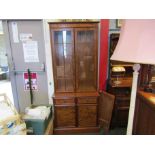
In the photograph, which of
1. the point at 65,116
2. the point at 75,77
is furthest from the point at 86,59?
the point at 65,116

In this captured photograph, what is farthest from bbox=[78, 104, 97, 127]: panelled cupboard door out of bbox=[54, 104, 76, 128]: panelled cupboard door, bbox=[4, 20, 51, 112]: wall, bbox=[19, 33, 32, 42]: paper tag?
bbox=[19, 33, 32, 42]: paper tag

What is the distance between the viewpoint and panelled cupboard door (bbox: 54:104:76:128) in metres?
2.20

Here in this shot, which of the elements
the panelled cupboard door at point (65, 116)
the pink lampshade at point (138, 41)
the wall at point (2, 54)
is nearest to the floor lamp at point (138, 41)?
the pink lampshade at point (138, 41)

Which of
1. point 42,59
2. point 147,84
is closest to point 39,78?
point 42,59

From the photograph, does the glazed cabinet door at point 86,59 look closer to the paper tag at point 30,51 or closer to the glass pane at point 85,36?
the glass pane at point 85,36

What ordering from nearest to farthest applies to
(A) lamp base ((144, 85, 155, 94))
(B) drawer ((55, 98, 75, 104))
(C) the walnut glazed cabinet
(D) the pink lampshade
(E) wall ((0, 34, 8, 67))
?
(D) the pink lampshade, (A) lamp base ((144, 85, 155, 94)), (C) the walnut glazed cabinet, (B) drawer ((55, 98, 75, 104)), (E) wall ((0, 34, 8, 67))

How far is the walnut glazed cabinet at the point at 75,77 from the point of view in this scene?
2074 millimetres

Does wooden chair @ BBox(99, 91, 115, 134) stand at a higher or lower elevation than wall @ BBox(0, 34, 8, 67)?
lower

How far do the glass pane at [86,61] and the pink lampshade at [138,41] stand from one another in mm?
1445

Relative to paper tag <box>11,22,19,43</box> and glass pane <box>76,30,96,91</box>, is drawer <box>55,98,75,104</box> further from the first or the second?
paper tag <box>11,22,19,43</box>

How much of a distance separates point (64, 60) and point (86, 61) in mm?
374

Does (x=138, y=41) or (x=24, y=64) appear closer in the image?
(x=138, y=41)

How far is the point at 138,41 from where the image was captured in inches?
25.4

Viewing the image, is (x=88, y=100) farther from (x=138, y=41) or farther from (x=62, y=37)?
(x=138, y=41)
